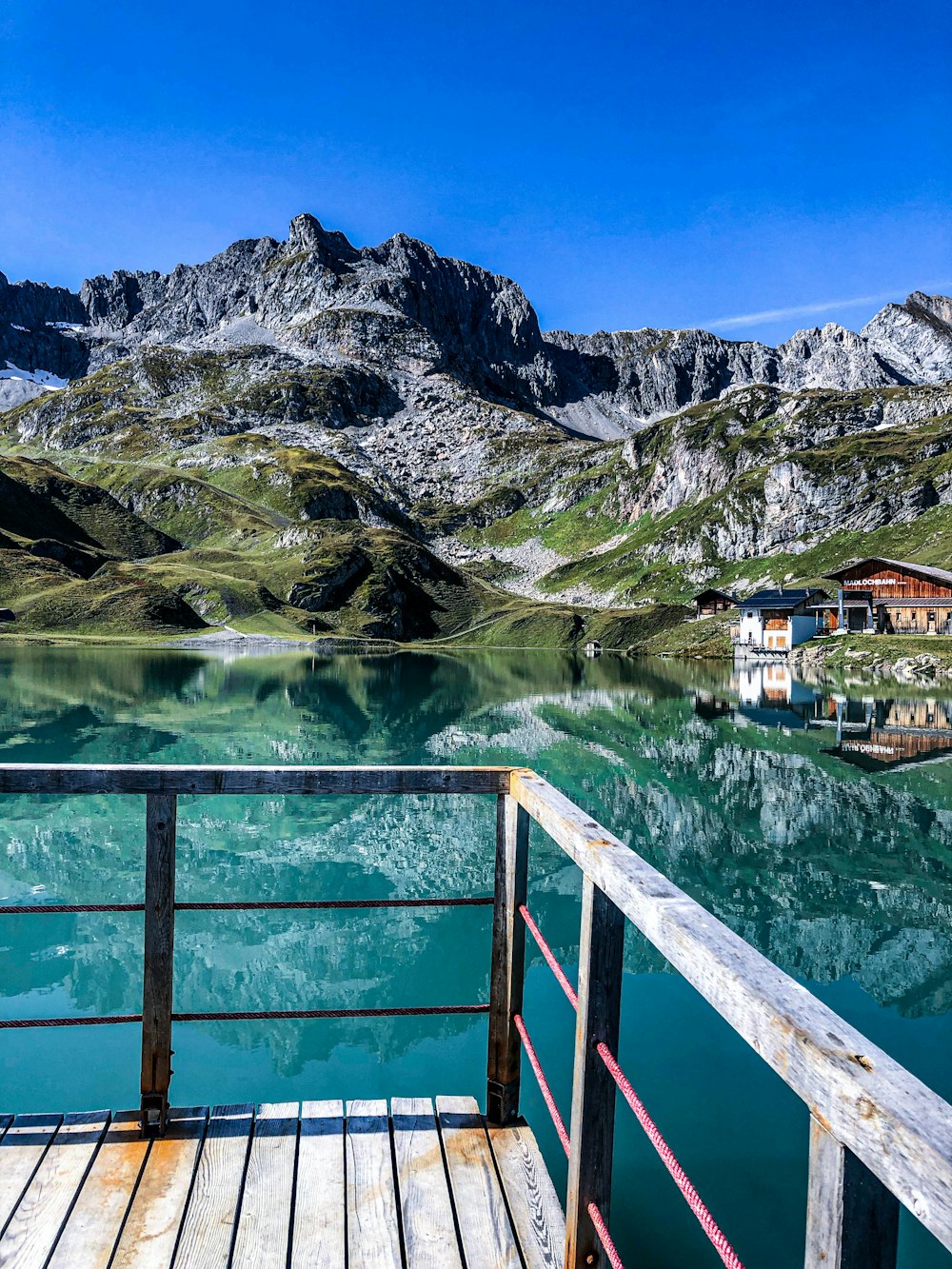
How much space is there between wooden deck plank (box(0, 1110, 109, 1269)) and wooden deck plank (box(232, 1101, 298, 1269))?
109 centimetres

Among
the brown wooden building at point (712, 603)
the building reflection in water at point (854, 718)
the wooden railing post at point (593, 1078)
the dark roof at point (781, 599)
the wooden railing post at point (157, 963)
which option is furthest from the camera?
the brown wooden building at point (712, 603)

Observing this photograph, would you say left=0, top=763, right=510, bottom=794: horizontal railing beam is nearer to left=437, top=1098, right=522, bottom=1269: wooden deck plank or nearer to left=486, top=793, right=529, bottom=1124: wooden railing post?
left=486, top=793, right=529, bottom=1124: wooden railing post

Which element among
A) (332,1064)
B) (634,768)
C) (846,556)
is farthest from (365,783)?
(846,556)

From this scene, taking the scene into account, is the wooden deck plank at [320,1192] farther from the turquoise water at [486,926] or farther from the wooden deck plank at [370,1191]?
the turquoise water at [486,926]

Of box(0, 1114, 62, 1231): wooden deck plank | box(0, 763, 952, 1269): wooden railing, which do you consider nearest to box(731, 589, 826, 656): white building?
box(0, 763, 952, 1269): wooden railing

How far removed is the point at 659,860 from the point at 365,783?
1632cm

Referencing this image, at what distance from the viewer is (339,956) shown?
15.2 meters

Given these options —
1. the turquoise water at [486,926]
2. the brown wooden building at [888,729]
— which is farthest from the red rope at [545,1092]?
the brown wooden building at [888,729]

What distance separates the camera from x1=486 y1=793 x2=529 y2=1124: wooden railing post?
6.34 m

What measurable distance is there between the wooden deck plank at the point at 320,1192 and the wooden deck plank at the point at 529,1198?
3.62ft

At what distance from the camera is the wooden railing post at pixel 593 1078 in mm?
4172

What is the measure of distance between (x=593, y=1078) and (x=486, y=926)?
523 inches

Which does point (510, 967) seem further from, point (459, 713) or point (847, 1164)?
point (459, 713)

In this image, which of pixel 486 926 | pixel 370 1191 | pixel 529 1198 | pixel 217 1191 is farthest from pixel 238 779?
pixel 486 926
